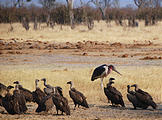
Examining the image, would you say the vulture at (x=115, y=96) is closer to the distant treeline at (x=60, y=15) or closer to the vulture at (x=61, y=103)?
the vulture at (x=61, y=103)

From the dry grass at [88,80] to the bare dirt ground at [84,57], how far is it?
5.55 feet

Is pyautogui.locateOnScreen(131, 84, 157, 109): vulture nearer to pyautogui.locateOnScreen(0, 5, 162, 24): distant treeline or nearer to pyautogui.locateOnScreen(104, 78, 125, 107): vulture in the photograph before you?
pyautogui.locateOnScreen(104, 78, 125, 107): vulture

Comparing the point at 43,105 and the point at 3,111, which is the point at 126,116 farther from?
the point at 3,111

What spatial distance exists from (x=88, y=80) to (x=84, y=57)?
10.3 metres

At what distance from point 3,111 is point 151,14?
45.1 m

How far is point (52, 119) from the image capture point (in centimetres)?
1066

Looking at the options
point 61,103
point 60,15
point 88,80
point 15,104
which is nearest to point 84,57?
point 88,80

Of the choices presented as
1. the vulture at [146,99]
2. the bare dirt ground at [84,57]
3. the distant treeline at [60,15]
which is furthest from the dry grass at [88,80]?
the distant treeline at [60,15]

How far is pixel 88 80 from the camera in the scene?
16.5 metres

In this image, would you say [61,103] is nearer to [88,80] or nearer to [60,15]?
[88,80]

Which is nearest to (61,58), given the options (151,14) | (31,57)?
(31,57)

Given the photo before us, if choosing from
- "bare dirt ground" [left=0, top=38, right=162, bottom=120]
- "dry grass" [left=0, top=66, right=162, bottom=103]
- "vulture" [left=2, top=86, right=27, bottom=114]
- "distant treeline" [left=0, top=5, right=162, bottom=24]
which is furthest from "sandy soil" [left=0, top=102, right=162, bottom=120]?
"distant treeline" [left=0, top=5, right=162, bottom=24]

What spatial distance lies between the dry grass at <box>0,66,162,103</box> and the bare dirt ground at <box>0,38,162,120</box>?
1.69 meters

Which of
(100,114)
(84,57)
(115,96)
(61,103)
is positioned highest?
(61,103)
